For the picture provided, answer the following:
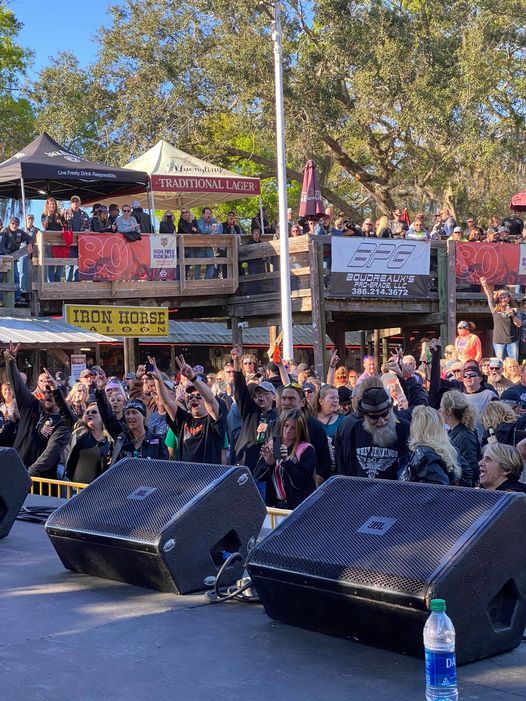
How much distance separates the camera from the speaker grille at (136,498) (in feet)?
18.8

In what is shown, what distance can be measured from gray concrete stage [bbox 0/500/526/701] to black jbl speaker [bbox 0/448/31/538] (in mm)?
1754

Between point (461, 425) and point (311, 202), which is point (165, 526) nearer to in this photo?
point (461, 425)

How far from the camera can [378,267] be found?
64.4 feet

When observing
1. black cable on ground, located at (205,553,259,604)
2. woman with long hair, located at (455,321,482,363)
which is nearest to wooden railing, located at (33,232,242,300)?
woman with long hair, located at (455,321,482,363)

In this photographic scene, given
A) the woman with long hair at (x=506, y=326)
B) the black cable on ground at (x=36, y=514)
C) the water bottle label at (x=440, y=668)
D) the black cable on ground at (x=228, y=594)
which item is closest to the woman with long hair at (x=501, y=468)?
the black cable on ground at (x=228, y=594)

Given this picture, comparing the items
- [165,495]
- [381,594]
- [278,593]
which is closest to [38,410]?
[165,495]

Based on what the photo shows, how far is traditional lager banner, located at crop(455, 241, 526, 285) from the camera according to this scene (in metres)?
20.8

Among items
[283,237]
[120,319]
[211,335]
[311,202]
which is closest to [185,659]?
[283,237]

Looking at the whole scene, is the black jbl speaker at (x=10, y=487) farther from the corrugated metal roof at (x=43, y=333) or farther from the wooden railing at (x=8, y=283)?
the wooden railing at (x=8, y=283)

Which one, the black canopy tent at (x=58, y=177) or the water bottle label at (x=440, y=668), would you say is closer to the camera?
the water bottle label at (x=440, y=668)

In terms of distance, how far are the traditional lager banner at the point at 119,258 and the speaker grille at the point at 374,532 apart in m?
13.8

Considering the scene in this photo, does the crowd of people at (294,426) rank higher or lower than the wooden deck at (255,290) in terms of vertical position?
lower

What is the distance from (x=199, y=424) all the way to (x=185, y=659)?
368 cm

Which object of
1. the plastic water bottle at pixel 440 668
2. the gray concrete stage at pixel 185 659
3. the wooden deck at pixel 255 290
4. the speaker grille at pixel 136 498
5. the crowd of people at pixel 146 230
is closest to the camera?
the plastic water bottle at pixel 440 668
